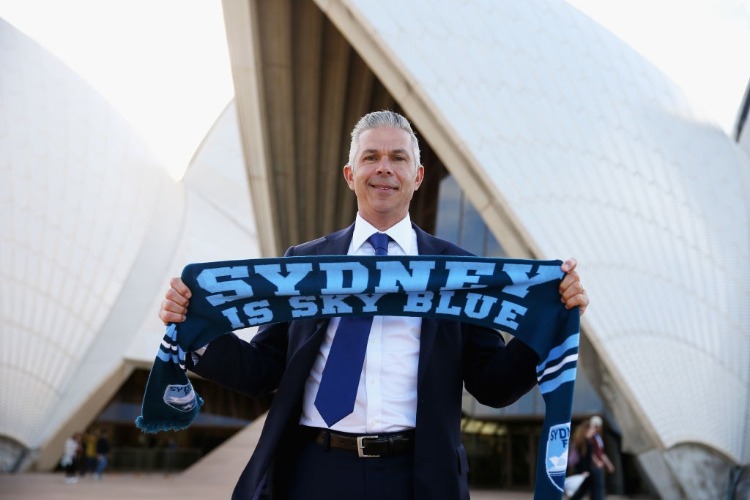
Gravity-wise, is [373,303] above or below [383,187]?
below

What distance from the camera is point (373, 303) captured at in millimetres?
2379

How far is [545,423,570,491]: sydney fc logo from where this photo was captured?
221 centimetres

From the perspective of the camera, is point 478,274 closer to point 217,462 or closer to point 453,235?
point 453,235

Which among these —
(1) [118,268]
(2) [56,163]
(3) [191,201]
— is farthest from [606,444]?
(3) [191,201]

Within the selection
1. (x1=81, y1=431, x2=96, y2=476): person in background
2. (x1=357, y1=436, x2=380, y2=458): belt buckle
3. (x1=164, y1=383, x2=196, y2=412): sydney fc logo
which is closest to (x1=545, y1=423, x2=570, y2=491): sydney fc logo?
(x1=357, y1=436, x2=380, y2=458): belt buckle

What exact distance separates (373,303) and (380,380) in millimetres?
289

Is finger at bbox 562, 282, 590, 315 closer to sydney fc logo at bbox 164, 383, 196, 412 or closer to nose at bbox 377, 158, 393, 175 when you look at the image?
nose at bbox 377, 158, 393, 175

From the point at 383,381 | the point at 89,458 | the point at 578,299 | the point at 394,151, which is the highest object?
the point at 394,151

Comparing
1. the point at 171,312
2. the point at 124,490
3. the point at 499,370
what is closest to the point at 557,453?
the point at 499,370

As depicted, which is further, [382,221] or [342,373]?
[382,221]

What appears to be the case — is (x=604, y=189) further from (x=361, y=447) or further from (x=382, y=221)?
(x=361, y=447)

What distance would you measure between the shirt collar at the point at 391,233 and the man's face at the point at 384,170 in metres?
0.09

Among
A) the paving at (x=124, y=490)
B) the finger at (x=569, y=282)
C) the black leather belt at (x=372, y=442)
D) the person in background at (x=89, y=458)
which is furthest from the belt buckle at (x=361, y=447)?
the person in background at (x=89, y=458)

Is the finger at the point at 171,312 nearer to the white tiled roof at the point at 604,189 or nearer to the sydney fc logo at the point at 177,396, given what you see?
the sydney fc logo at the point at 177,396
